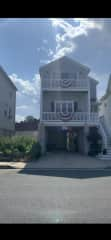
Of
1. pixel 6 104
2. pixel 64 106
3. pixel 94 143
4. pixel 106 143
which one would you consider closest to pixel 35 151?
pixel 94 143

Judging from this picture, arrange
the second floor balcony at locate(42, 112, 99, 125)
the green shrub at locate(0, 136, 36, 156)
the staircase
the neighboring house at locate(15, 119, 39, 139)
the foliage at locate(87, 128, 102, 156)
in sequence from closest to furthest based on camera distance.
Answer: the green shrub at locate(0, 136, 36, 156) → the staircase → the foliage at locate(87, 128, 102, 156) → the second floor balcony at locate(42, 112, 99, 125) → the neighboring house at locate(15, 119, 39, 139)

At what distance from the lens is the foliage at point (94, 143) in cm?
2073

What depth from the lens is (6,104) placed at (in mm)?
27516

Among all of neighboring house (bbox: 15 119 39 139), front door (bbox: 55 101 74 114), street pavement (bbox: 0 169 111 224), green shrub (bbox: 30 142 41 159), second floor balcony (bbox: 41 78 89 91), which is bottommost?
street pavement (bbox: 0 169 111 224)

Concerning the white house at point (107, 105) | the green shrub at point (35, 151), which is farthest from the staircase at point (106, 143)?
the green shrub at point (35, 151)

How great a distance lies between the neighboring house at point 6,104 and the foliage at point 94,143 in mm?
9713

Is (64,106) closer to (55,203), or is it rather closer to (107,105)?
(107,105)

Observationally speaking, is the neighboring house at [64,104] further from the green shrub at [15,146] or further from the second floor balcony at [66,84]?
the green shrub at [15,146]

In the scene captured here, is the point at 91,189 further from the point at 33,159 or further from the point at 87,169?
the point at 33,159

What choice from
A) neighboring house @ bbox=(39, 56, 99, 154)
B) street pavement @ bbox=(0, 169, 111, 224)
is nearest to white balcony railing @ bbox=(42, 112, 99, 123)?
neighboring house @ bbox=(39, 56, 99, 154)

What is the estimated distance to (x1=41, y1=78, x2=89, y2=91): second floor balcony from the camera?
72.9 ft

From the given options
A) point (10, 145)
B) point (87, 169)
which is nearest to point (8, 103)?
point (10, 145)

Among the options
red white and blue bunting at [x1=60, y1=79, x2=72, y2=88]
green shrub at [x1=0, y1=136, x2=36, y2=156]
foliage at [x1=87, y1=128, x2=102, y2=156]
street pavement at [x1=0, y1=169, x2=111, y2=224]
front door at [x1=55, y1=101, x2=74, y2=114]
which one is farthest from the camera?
front door at [x1=55, y1=101, x2=74, y2=114]

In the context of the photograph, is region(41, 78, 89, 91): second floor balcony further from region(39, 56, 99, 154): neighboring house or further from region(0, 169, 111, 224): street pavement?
region(0, 169, 111, 224): street pavement
